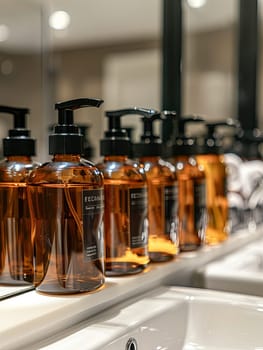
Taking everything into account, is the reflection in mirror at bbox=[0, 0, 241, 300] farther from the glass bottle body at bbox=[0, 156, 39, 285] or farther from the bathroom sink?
the bathroom sink

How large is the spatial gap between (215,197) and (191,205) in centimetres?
13

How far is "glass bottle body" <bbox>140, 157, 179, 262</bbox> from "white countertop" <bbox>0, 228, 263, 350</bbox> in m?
0.02

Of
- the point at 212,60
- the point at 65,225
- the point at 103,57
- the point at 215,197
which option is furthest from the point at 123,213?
the point at 212,60

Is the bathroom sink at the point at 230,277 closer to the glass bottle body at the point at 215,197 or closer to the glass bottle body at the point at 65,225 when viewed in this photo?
the glass bottle body at the point at 215,197

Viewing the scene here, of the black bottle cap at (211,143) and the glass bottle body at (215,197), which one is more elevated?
the black bottle cap at (211,143)

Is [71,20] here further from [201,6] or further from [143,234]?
[201,6]

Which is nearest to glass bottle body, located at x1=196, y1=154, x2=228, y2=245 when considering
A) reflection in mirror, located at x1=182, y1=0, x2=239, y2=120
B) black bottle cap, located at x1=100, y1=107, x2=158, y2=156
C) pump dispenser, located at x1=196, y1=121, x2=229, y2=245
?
pump dispenser, located at x1=196, y1=121, x2=229, y2=245

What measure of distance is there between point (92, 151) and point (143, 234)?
0.81ft

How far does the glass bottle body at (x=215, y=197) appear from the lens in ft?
3.09

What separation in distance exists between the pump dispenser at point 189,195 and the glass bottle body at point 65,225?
275 millimetres

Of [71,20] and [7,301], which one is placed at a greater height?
[71,20]

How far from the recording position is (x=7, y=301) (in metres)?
0.56

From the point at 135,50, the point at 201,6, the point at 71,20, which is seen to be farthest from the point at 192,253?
the point at 201,6

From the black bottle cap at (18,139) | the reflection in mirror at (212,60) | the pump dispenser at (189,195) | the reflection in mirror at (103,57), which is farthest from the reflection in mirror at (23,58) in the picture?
the reflection in mirror at (212,60)
